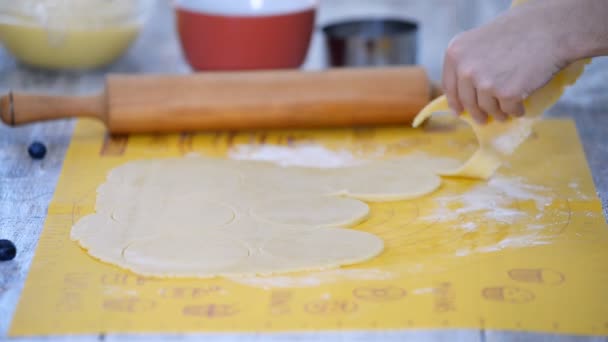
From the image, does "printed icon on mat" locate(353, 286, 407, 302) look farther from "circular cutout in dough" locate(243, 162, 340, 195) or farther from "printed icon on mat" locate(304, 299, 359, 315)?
"circular cutout in dough" locate(243, 162, 340, 195)

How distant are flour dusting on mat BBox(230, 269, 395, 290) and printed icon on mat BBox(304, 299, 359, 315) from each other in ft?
0.17

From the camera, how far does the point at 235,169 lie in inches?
61.3

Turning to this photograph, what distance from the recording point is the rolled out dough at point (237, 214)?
1213 mm

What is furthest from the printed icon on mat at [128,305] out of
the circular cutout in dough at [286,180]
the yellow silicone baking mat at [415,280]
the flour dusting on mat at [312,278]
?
the circular cutout in dough at [286,180]

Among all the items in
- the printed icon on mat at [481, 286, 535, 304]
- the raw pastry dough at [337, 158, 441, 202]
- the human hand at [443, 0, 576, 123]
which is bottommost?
the raw pastry dough at [337, 158, 441, 202]

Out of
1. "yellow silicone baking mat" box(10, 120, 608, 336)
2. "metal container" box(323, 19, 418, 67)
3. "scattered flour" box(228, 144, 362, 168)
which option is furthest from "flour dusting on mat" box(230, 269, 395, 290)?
"metal container" box(323, 19, 418, 67)

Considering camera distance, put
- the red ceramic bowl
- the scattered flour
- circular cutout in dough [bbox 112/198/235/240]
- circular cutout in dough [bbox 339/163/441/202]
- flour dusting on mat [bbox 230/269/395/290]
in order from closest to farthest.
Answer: flour dusting on mat [bbox 230/269/395/290], circular cutout in dough [bbox 112/198/235/240], circular cutout in dough [bbox 339/163/441/202], the scattered flour, the red ceramic bowl

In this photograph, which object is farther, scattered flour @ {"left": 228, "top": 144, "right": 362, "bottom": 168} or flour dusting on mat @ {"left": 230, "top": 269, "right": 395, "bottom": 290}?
scattered flour @ {"left": 228, "top": 144, "right": 362, "bottom": 168}

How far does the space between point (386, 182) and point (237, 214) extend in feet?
1.00

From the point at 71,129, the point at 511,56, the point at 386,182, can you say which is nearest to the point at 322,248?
the point at 386,182

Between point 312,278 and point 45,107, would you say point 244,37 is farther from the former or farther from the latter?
point 312,278

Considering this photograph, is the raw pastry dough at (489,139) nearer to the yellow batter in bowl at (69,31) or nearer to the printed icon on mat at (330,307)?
the printed icon on mat at (330,307)

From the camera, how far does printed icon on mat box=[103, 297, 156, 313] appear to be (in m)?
1.09

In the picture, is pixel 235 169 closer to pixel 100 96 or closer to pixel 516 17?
pixel 100 96
